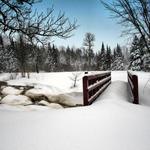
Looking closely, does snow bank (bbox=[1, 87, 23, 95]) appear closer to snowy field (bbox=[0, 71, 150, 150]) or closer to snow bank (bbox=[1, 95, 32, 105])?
snow bank (bbox=[1, 95, 32, 105])

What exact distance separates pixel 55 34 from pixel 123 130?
146 inches

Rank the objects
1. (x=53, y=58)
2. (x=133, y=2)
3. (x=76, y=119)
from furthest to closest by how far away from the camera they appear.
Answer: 1. (x=53, y=58)
2. (x=133, y=2)
3. (x=76, y=119)

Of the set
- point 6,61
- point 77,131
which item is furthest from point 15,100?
point 6,61

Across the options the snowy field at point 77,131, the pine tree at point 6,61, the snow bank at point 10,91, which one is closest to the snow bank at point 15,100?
the pine tree at point 6,61

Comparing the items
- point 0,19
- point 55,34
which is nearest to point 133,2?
point 55,34

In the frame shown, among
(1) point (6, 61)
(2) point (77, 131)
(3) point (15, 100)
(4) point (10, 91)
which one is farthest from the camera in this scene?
(1) point (6, 61)

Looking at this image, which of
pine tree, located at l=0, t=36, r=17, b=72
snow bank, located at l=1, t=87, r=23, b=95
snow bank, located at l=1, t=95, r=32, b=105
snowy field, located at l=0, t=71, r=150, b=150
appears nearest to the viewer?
snowy field, located at l=0, t=71, r=150, b=150

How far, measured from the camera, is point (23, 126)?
2918 mm

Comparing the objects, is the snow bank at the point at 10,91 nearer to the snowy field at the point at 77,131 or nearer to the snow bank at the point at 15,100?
the snow bank at the point at 15,100

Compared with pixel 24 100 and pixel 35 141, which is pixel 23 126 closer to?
pixel 35 141

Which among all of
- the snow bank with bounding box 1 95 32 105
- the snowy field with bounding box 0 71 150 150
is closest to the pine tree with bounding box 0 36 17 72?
the snow bank with bounding box 1 95 32 105

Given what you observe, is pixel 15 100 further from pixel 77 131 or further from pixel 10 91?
pixel 77 131

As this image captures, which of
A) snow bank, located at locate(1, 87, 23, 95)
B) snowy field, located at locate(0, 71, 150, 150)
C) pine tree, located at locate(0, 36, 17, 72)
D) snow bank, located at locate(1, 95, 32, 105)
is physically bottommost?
snow bank, located at locate(1, 95, 32, 105)

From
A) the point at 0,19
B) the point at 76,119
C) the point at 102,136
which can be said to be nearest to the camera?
the point at 102,136
